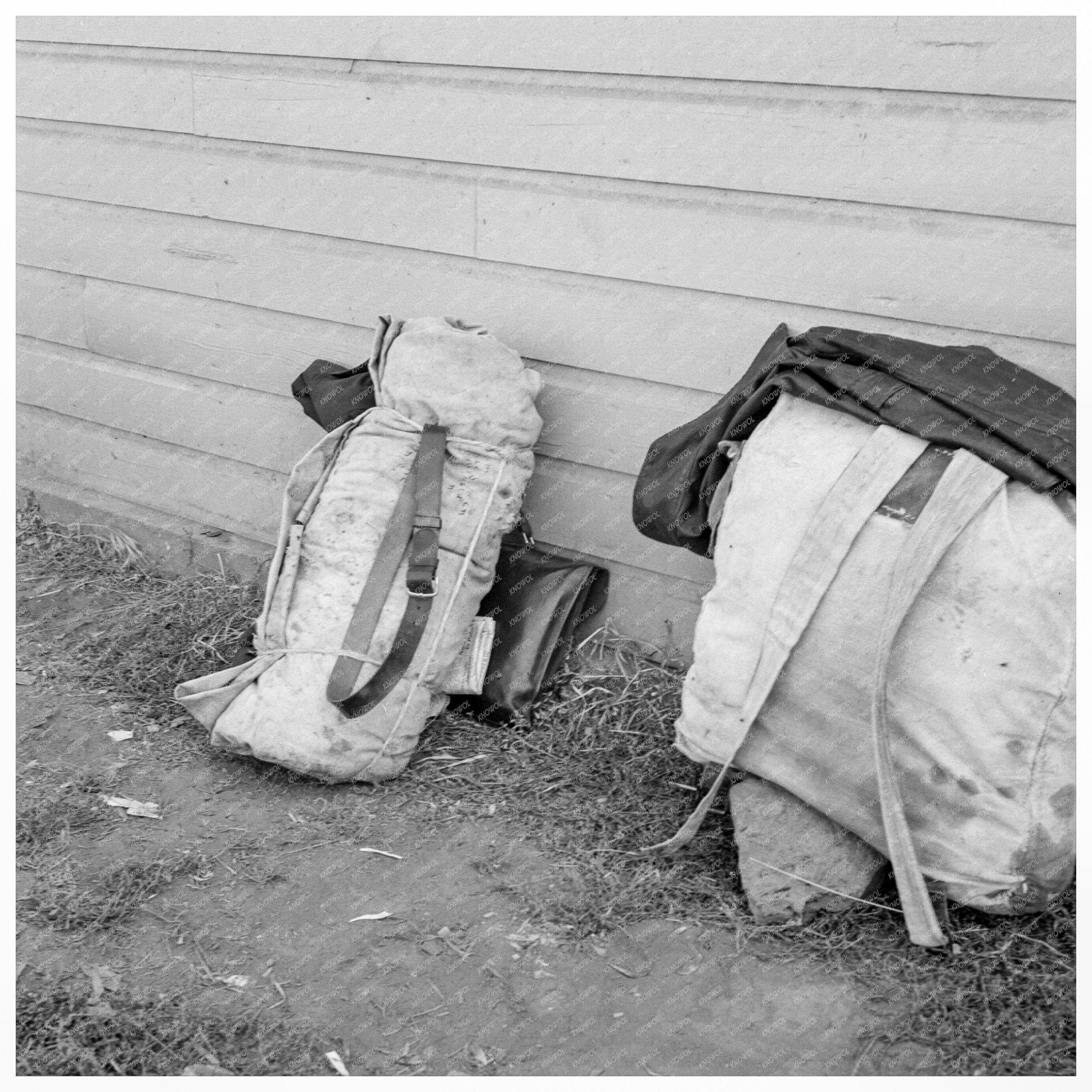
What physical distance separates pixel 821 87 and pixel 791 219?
31cm

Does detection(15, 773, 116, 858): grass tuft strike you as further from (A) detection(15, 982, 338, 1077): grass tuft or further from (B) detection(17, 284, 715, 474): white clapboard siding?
(B) detection(17, 284, 715, 474): white clapboard siding

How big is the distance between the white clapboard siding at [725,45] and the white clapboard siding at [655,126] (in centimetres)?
4

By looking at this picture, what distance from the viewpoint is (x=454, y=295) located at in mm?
3713

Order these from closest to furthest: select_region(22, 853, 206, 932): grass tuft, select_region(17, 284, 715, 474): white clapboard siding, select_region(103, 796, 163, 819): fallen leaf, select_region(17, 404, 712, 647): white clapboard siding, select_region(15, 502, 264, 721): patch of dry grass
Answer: select_region(22, 853, 206, 932): grass tuft → select_region(103, 796, 163, 819): fallen leaf → select_region(17, 284, 715, 474): white clapboard siding → select_region(15, 502, 264, 721): patch of dry grass → select_region(17, 404, 712, 647): white clapboard siding

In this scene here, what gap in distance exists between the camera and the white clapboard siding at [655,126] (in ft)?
9.37

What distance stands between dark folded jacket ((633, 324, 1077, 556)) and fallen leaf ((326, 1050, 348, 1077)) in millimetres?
1359

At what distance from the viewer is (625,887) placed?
2.85m

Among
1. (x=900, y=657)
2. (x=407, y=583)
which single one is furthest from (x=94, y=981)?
(x=900, y=657)

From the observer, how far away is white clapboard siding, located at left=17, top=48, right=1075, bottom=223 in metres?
2.86

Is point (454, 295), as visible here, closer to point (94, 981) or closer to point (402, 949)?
point (402, 949)

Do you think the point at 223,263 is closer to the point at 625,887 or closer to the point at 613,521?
the point at 613,521

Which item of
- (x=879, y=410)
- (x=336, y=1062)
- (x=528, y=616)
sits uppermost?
(x=879, y=410)

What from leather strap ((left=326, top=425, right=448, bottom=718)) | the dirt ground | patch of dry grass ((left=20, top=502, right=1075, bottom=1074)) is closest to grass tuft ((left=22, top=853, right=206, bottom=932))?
the dirt ground

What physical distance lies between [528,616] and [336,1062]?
1470mm
